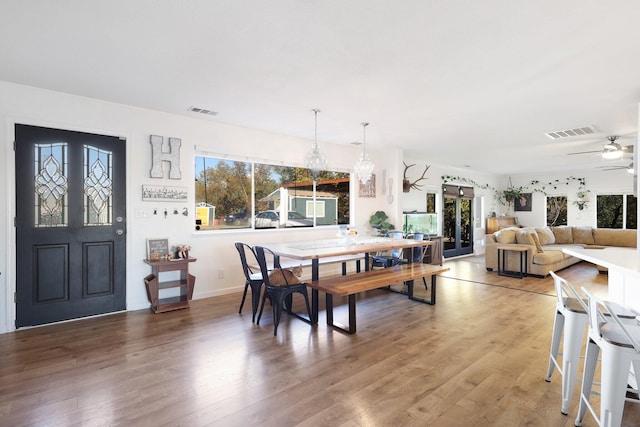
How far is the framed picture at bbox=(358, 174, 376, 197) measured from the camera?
21.3 feet

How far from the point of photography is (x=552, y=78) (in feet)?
9.96

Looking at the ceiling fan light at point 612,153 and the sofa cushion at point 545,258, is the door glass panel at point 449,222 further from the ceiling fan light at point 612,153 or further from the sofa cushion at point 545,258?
the ceiling fan light at point 612,153

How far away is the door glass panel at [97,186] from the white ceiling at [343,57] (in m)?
0.68

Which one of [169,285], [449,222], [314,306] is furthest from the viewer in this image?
[449,222]

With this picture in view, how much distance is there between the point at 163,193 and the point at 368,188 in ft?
12.7

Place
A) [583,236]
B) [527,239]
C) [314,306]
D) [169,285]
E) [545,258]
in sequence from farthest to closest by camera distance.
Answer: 1. [583,236]
2. [527,239]
3. [545,258]
4. [169,285]
5. [314,306]

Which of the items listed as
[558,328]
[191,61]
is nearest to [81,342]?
[191,61]

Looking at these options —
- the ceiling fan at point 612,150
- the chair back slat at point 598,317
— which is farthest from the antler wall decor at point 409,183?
the chair back slat at point 598,317

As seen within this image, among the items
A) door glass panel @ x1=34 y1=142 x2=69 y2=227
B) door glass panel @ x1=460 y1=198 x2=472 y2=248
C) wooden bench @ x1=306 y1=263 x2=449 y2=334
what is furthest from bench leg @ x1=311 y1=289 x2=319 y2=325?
door glass panel @ x1=460 y1=198 x2=472 y2=248

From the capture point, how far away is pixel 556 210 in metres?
9.71

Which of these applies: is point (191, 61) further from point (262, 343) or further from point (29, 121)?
point (262, 343)

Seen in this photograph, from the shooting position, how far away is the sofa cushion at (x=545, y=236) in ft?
24.4

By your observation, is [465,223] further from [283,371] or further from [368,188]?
[283,371]

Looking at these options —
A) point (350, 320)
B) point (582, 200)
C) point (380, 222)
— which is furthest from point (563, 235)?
point (350, 320)
